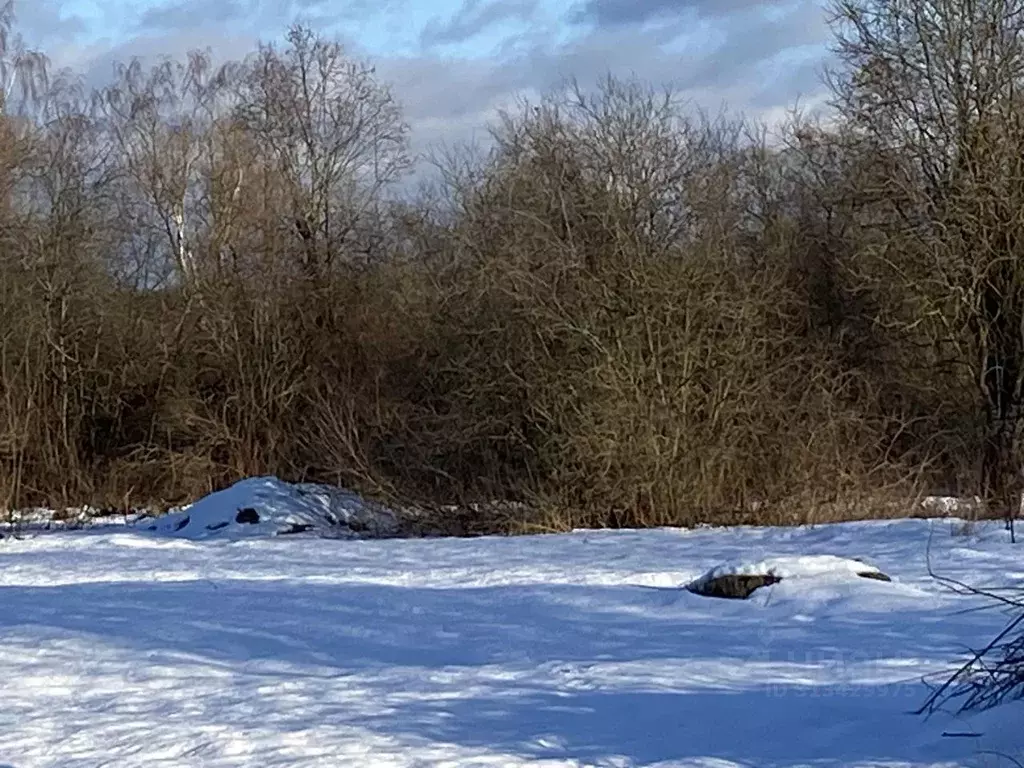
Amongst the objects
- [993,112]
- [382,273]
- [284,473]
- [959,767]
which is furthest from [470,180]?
[959,767]

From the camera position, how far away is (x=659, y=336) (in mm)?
23062

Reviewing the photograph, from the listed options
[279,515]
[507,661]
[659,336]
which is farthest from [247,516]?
[507,661]

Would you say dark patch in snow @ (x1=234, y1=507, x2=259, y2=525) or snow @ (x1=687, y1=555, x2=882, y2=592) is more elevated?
dark patch in snow @ (x1=234, y1=507, x2=259, y2=525)

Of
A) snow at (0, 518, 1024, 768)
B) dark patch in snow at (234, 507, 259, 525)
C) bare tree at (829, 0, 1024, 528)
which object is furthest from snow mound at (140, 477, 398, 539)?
bare tree at (829, 0, 1024, 528)

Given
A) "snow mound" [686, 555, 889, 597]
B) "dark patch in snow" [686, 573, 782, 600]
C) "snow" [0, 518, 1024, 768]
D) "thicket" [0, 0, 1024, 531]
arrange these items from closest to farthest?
"snow" [0, 518, 1024, 768] → "dark patch in snow" [686, 573, 782, 600] → "snow mound" [686, 555, 889, 597] → "thicket" [0, 0, 1024, 531]

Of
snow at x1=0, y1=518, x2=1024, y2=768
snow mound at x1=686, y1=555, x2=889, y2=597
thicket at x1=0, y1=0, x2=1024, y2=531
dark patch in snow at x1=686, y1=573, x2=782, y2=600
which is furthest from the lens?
thicket at x1=0, y1=0, x2=1024, y2=531

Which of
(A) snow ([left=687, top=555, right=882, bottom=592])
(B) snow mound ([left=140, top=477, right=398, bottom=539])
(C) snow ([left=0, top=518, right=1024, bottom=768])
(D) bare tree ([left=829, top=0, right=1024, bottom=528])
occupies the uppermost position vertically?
(D) bare tree ([left=829, top=0, right=1024, bottom=528])

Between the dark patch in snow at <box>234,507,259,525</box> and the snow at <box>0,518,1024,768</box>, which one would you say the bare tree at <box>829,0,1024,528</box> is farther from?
the dark patch in snow at <box>234,507,259,525</box>

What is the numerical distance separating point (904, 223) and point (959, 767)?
19.9 metres

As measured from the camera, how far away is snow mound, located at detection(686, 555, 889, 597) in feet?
40.5

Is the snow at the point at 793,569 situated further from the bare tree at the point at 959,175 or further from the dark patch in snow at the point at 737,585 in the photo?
the bare tree at the point at 959,175

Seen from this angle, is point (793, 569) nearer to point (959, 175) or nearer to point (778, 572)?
point (778, 572)

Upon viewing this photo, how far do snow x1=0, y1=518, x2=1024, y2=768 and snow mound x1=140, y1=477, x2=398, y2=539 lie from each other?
6062 mm

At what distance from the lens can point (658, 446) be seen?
22750 millimetres
